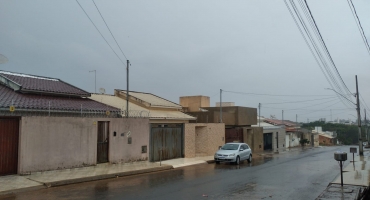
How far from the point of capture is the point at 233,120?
3541 centimetres

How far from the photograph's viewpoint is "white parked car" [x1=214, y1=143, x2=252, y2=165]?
22236mm

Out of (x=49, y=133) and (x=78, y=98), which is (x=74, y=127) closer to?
(x=49, y=133)

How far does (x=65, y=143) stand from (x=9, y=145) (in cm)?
267

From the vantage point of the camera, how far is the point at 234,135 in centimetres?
3475

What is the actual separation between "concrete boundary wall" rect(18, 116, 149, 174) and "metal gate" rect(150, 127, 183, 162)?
2330 millimetres

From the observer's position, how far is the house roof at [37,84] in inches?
676

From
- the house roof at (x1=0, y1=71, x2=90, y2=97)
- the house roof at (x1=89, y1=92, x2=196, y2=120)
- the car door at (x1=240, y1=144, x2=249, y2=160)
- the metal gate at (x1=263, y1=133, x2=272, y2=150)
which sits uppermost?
the house roof at (x1=0, y1=71, x2=90, y2=97)

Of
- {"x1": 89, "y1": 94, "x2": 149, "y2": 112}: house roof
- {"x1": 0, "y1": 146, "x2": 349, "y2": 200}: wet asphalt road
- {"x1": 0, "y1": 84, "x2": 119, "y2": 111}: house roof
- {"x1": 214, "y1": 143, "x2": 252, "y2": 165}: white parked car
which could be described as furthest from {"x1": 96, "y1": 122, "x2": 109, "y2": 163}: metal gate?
{"x1": 214, "y1": 143, "x2": 252, "y2": 165}: white parked car

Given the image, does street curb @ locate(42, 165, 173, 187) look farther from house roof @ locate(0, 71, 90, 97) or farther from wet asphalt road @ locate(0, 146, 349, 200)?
house roof @ locate(0, 71, 90, 97)

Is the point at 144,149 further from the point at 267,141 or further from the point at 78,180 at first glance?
the point at 267,141

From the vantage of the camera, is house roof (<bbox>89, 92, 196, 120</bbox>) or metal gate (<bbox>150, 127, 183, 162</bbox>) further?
house roof (<bbox>89, 92, 196, 120</bbox>)

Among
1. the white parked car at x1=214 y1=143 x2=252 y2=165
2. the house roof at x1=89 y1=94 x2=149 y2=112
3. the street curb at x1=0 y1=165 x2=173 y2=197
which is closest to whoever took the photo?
the street curb at x1=0 y1=165 x2=173 y2=197

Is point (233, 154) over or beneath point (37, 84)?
beneath

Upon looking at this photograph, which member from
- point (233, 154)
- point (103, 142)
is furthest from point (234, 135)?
point (103, 142)
